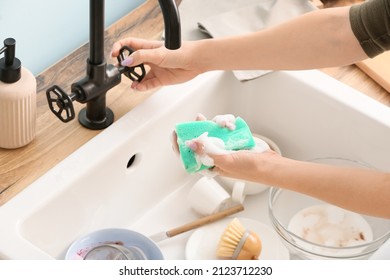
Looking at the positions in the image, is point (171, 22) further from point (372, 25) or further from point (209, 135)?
point (372, 25)

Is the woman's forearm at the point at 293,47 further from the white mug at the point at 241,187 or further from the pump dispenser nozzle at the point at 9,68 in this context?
the pump dispenser nozzle at the point at 9,68

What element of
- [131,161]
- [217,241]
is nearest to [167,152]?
[131,161]

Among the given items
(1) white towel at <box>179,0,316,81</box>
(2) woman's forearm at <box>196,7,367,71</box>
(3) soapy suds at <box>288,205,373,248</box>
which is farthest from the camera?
(1) white towel at <box>179,0,316,81</box>

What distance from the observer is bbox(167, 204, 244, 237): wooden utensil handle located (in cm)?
145

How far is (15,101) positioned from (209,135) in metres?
0.30

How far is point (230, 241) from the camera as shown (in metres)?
1.43

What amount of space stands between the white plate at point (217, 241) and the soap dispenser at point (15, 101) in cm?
33

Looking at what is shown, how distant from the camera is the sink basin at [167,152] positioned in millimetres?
1322

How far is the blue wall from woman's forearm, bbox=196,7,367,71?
9.7 inches

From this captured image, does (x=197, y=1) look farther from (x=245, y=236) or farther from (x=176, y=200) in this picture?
(x=245, y=236)

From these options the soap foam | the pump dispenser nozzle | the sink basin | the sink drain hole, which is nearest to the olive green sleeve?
the sink basin

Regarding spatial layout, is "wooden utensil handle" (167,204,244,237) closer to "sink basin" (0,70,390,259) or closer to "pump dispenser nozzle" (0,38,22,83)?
"sink basin" (0,70,390,259)

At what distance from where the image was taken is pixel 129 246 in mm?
1368

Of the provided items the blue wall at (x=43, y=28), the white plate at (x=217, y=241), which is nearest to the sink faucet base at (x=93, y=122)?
the blue wall at (x=43, y=28)
